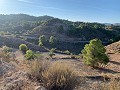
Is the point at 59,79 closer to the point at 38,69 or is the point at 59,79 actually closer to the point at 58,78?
the point at 58,78

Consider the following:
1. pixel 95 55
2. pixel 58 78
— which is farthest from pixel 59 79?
pixel 95 55

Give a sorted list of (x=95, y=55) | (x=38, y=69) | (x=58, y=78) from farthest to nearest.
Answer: (x=95, y=55) < (x=38, y=69) < (x=58, y=78)

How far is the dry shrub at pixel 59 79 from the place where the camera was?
736 cm

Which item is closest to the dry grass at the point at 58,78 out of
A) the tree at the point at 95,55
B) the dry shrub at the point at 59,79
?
the dry shrub at the point at 59,79

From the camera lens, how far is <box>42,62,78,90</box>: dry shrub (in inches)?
290

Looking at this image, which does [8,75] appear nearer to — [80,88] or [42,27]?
[80,88]

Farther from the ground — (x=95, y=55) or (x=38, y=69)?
(x=38, y=69)

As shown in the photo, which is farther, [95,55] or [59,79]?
[95,55]

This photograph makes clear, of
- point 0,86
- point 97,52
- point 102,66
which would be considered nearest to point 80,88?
point 0,86

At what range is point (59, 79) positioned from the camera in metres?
7.48

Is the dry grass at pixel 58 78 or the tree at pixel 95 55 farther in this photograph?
the tree at pixel 95 55

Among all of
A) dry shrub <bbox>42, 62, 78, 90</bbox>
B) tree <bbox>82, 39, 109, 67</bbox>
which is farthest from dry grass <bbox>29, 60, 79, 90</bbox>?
tree <bbox>82, 39, 109, 67</bbox>

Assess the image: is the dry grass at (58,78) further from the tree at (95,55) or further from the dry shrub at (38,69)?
the tree at (95,55)

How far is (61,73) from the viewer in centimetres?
759
